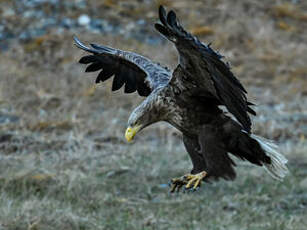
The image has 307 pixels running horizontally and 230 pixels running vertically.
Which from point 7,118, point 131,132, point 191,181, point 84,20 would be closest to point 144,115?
point 131,132

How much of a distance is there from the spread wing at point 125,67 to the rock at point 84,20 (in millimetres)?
7443

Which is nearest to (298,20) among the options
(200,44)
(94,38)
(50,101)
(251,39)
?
(251,39)

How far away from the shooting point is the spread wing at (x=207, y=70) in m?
4.16

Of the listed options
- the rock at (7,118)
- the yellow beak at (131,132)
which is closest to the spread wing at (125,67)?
the yellow beak at (131,132)

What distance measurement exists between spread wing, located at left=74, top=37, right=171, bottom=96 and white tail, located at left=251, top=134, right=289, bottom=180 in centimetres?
92

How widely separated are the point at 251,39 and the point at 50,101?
186 inches

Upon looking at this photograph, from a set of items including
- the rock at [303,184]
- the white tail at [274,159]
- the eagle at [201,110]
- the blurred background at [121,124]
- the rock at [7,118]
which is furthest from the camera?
the rock at [7,118]

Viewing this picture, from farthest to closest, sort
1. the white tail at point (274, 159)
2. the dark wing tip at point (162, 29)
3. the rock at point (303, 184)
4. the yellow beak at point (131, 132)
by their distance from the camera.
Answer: the rock at point (303, 184) → the white tail at point (274, 159) → the yellow beak at point (131, 132) → the dark wing tip at point (162, 29)

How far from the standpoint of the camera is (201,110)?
484 centimetres

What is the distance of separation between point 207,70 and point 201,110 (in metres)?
0.47

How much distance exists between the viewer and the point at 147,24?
531 inches

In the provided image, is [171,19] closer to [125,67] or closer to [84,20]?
[125,67]

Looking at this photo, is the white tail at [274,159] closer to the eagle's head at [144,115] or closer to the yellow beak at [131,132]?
the eagle's head at [144,115]

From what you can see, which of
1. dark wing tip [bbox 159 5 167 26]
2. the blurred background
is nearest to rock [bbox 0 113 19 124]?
the blurred background
